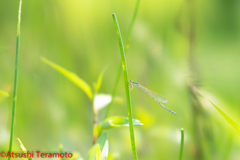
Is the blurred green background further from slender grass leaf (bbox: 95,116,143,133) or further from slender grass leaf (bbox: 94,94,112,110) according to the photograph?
slender grass leaf (bbox: 95,116,143,133)

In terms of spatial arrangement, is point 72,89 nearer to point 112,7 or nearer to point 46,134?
point 46,134

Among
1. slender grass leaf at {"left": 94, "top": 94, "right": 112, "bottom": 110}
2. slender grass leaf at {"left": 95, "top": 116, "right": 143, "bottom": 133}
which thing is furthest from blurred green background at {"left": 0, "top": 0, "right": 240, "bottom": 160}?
slender grass leaf at {"left": 95, "top": 116, "right": 143, "bottom": 133}

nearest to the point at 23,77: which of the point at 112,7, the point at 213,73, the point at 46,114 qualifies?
the point at 46,114

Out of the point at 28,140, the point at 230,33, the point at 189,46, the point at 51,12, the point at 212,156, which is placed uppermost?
the point at 51,12

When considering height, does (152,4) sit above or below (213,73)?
above

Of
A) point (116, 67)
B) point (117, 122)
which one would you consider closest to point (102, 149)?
point (117, 122)

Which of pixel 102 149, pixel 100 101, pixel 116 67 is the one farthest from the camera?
pixel 116 67

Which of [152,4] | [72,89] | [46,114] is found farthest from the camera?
[152,4]

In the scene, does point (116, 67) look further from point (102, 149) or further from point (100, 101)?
point (102, 149)
